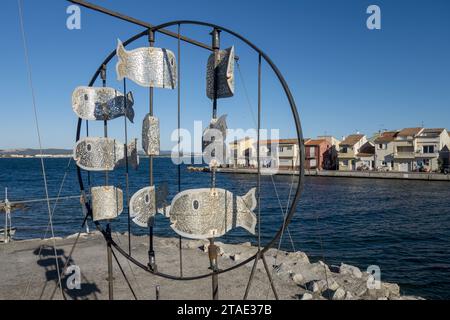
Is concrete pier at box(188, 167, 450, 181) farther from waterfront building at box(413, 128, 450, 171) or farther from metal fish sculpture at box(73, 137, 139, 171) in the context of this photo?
metal fish sculpture at box(73, 137, 139, 171)

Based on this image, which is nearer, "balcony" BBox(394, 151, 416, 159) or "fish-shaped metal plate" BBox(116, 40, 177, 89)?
"fish-shaped metal plate" BBox(116, 40, 177, 89)

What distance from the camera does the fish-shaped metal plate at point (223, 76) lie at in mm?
4594

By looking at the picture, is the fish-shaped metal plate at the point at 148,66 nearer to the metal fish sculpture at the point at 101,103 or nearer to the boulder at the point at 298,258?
the metal fish sculpture at the point at 101,103

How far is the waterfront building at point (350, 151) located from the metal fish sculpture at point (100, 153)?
230 feet

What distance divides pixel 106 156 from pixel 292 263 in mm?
8379

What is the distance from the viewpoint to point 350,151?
71.1 m

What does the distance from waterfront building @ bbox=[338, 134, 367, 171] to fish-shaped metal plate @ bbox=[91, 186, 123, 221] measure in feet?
231

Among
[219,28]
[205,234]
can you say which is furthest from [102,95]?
[205,234]

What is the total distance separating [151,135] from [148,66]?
1.02m

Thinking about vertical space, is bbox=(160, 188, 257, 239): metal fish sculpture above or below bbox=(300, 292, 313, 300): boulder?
above

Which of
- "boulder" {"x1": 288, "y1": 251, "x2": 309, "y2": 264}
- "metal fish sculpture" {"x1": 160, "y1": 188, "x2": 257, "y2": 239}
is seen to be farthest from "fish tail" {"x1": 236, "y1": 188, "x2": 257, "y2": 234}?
"boulder" {"x1": 288, "y1": 251, "x2": 309, "y2": 264}

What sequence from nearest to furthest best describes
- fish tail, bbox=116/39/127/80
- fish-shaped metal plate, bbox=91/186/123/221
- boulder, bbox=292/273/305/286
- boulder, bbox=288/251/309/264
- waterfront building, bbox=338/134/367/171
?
fish tail, bbox=116/39/127/80 → fish-shaped metal plate, bbox=91/186/123/221 → boulder, bbox=292/273/305/286 → boulder, bbox=288/251/309/264 → waterfront building, bbox=338/134/367/171

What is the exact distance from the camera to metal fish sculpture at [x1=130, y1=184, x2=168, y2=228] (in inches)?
202

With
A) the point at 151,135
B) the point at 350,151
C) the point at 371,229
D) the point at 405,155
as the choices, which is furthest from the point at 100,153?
the point at 350,151
